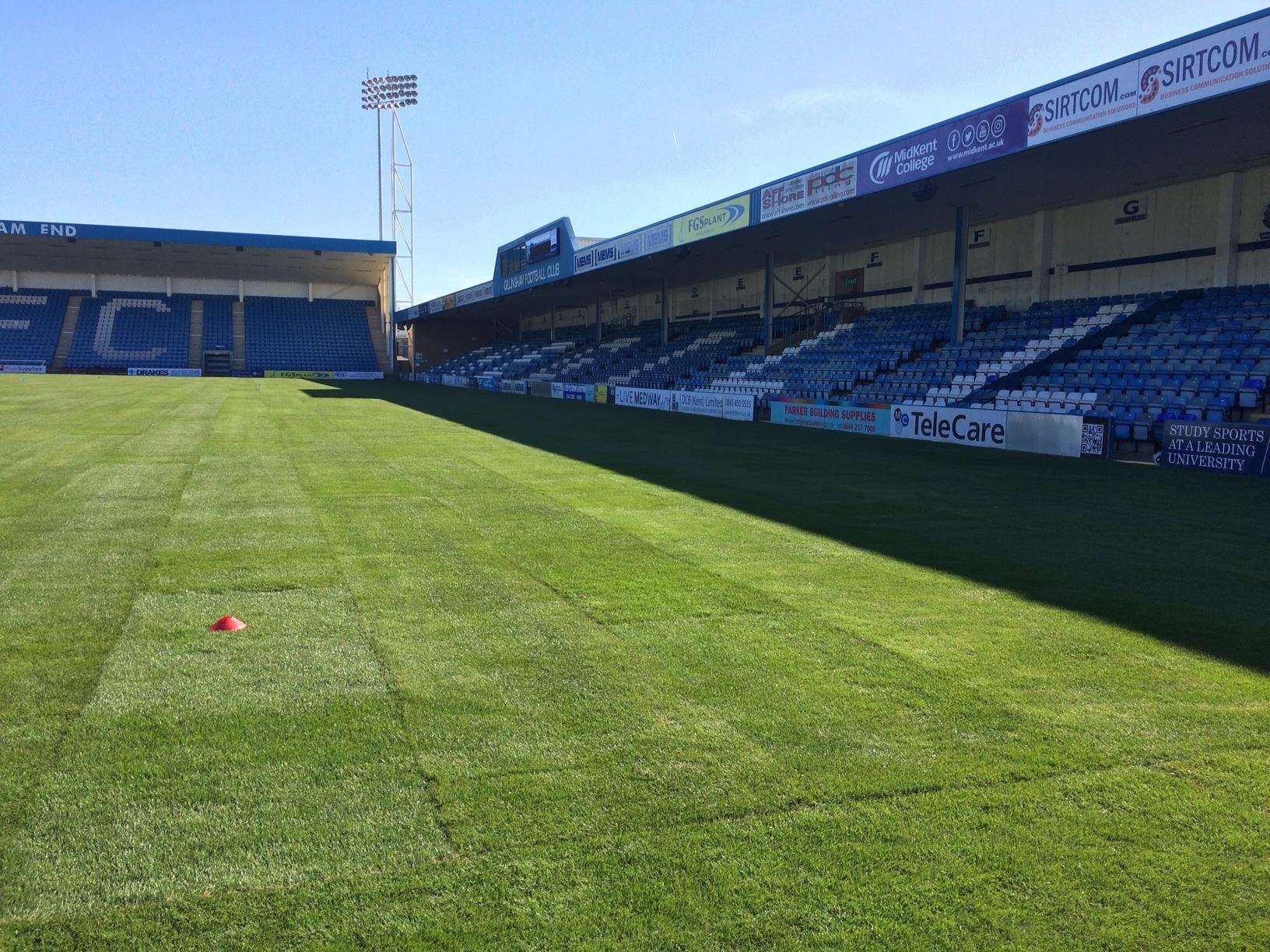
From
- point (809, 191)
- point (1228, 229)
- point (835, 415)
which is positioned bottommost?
point (835, 415)

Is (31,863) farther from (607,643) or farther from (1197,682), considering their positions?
(1197,682)

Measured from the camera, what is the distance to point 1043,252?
25719 millimetres

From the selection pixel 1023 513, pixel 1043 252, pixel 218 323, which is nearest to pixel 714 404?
pixel 1043 252

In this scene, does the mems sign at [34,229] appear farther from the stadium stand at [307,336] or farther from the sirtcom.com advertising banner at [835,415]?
the sirtcom.com advertising banner at [835,415]

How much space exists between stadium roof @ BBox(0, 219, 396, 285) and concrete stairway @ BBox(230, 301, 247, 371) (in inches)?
104

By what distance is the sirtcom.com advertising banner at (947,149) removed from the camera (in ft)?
57.5

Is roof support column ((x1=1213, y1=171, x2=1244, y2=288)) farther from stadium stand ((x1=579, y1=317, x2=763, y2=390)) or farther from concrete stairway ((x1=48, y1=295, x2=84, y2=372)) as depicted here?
concrete stairway ((x1=48, y1=295, x2=84, y2=372))

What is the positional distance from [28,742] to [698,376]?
3204 centimetres

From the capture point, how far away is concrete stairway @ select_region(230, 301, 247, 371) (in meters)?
63.4

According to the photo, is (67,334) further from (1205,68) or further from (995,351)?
(1205,68)

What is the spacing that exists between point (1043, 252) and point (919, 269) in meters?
5.23

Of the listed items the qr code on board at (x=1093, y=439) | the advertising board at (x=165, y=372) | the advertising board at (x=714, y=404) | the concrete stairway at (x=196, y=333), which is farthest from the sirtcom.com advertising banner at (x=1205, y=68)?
the concrete stairway at (x=196, y=333)

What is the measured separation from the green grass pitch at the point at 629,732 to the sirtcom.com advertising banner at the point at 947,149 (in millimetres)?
10815

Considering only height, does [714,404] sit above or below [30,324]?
below
